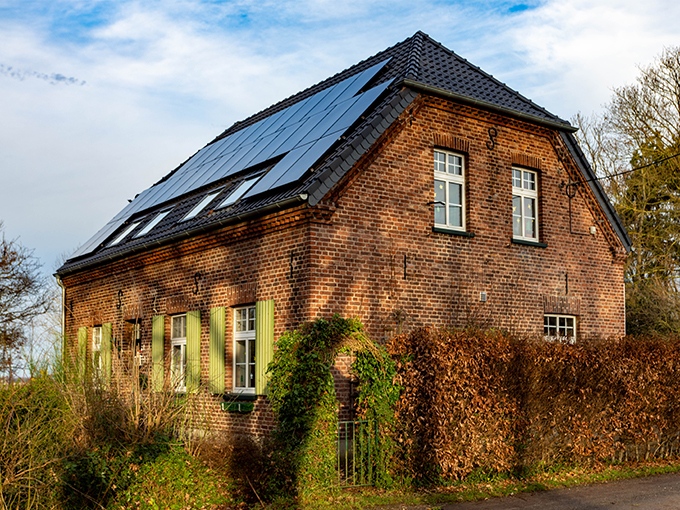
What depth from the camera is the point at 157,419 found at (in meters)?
8.38

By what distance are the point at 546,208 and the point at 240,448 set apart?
26.8ft

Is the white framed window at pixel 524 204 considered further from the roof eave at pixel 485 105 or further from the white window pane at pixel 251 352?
the white window pane at pixel 251 352

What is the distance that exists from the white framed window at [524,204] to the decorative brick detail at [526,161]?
210 millimetres

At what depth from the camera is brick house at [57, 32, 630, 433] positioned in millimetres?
11445

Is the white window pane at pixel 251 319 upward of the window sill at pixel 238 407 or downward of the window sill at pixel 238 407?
upward

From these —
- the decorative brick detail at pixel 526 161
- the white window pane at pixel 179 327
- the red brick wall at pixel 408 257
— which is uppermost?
the decorative brick detail at pixel 526 161

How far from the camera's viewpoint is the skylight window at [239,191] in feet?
43.5

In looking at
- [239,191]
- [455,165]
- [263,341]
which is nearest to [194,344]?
[263,341]

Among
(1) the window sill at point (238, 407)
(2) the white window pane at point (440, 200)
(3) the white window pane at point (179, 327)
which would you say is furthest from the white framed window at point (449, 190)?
(3) the white window pane at point (179, 327)

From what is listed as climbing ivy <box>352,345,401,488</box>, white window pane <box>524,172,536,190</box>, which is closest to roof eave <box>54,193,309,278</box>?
climbing ivy <box>352,345,401,488</box>

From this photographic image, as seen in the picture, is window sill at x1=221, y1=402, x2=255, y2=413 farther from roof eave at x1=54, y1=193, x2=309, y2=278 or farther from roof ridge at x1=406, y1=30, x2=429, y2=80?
roof ridge at x1=406, y1=30, x2=429, y2=80

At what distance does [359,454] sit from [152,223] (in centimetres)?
964

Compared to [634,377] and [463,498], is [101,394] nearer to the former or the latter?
[463,498]

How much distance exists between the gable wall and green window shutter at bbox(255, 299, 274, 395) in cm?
114
